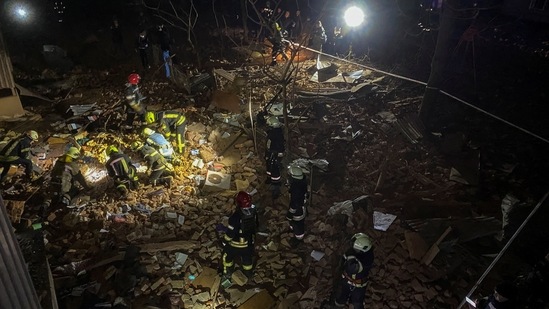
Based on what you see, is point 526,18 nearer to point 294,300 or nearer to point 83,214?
point 294,300

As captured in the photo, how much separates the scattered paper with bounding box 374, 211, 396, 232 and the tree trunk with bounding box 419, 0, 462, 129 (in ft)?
15.2

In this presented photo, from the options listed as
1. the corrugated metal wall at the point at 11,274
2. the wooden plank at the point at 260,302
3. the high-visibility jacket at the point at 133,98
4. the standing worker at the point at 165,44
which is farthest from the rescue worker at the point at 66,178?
the standing worker at the point at 165,44

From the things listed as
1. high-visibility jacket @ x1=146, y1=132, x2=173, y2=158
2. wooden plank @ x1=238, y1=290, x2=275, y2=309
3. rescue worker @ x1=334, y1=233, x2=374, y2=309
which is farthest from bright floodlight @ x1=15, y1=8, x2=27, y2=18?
→ rescue worker @ x1=334, y1=233, x2=374, y2=309

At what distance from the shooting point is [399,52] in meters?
17.1

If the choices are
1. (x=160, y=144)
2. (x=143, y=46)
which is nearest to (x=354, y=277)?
(x=160, y=144)

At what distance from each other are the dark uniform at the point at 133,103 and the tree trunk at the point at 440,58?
917cm

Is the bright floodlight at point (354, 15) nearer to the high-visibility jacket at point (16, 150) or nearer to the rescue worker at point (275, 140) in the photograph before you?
the rescue worker at point (275, 140)

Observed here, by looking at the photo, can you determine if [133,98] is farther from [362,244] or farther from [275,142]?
[362,244]

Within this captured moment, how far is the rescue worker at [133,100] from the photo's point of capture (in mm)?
10606

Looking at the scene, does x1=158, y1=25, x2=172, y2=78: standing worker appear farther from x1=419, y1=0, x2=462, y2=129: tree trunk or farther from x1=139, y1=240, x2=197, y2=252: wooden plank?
x1=419, y1=0, x2=462, y2=129: tree trunk

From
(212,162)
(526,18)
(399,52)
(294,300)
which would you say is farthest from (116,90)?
(526,18)

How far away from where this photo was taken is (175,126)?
9836mm

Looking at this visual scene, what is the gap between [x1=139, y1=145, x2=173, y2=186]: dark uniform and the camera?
343 inches

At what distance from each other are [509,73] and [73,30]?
70.6 ft
